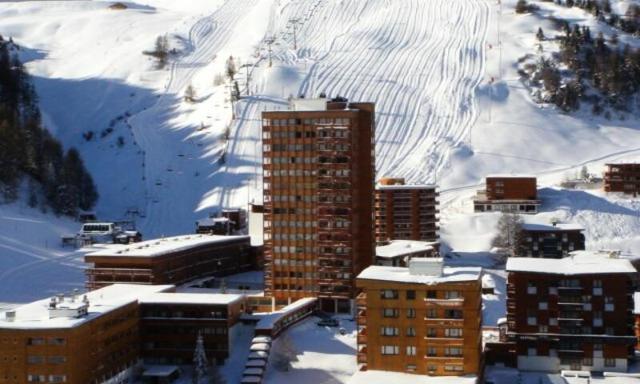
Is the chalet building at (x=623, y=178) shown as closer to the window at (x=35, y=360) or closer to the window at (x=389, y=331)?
the window at (x=389, y=331)

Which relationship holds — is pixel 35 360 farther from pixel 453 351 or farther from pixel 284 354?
pixel 453 351

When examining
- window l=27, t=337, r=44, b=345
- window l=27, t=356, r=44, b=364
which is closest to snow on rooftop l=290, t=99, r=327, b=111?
window l=27, t=337, r=44, b=345

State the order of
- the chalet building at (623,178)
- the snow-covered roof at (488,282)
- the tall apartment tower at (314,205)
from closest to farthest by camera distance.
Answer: the tall apartment tower at (314,205), the snow-covered roof at (488,282), the chalet building at (623,178)

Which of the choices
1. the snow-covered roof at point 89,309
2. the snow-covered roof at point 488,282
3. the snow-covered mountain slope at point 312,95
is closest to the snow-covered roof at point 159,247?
the snow-covered roof at point 89,309

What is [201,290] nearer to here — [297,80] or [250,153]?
[250,153]

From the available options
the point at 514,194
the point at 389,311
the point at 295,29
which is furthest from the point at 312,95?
the point at 389,311

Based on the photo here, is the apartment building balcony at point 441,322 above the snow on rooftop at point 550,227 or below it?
below
